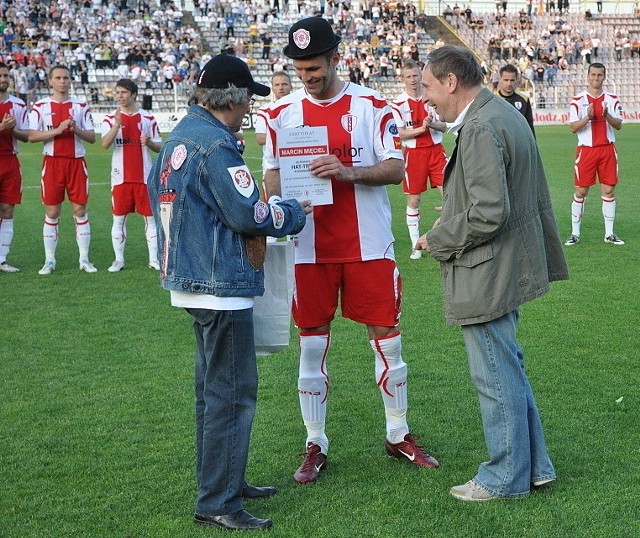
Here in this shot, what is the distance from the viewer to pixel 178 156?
4.26 metres

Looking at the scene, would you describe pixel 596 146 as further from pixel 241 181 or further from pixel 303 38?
pixel 241 181

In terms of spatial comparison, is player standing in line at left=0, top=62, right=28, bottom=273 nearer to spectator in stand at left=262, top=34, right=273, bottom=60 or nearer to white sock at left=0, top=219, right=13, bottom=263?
white sock at left=0, top=219, right=13, bottom=263

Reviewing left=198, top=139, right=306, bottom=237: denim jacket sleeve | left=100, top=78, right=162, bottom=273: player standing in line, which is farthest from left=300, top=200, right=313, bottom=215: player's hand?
left=100, top=78, right=162, bottom=273: player standing in line

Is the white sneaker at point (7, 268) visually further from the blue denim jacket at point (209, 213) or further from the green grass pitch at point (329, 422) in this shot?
the blue denim jacket at point (209, 213)

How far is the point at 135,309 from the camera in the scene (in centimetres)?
977

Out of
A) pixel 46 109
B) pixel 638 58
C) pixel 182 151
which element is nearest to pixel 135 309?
pixel 46 109

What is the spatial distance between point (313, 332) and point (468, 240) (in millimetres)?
1348

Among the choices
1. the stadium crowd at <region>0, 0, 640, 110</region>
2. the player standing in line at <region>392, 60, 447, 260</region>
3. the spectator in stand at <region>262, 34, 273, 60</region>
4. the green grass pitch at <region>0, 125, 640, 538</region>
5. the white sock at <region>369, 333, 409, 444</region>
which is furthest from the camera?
the spectator in stand at <region>262, 34, 273, 60</region>

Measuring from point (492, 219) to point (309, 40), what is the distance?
1478 millimetres

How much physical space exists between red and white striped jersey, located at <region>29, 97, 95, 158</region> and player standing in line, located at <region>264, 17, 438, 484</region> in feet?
23.9

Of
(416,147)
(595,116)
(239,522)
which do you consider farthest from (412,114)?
(239,522)

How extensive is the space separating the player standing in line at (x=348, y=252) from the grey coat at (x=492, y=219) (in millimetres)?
764

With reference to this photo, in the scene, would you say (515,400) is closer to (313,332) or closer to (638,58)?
(313,332)

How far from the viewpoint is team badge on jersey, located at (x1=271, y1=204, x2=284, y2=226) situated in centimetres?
437
